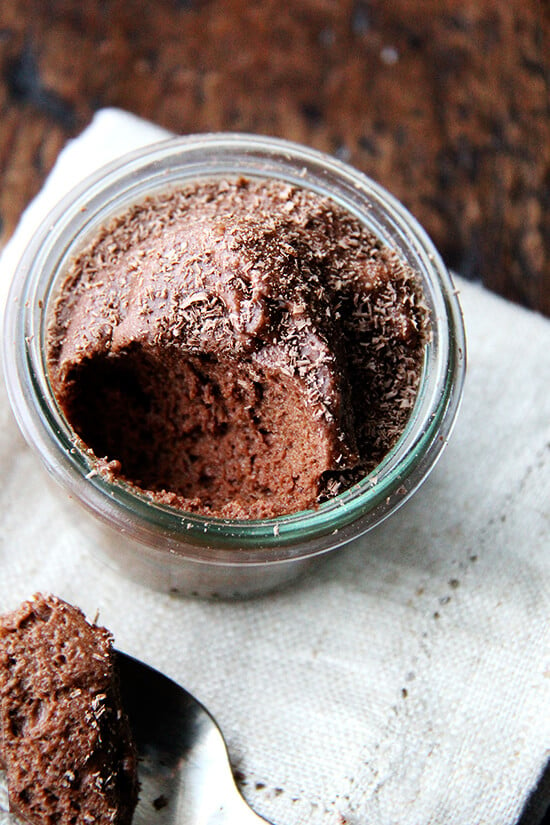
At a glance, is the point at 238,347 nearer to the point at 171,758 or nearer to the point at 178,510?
the point at 178,510

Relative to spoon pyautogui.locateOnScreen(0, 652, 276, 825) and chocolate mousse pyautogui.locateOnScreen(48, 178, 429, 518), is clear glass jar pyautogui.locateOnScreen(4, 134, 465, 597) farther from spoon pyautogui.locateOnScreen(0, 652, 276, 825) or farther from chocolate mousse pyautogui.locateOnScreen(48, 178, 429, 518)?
spoon pyautogui.locateOnScreen(0, 652, 276, 825)

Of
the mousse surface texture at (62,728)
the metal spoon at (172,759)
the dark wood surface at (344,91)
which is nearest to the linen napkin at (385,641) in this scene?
the metal spoon at (172,759)

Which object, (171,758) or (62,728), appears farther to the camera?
(171,758)

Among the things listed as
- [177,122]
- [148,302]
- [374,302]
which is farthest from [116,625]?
[177,122]

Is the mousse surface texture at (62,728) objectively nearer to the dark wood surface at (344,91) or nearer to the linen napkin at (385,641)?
the linen napkin at (385,641)

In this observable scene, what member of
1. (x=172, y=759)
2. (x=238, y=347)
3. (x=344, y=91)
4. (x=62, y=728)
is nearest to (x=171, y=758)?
(x=172, y=759)

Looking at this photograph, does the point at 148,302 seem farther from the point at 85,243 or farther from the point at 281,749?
the point at 281,749
